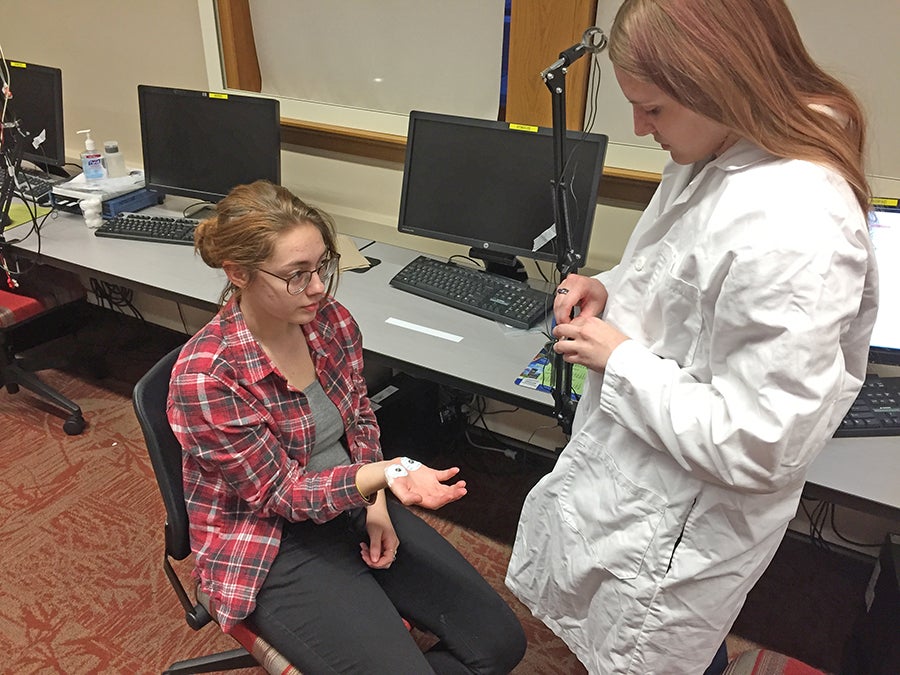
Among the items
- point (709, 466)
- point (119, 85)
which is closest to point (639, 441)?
point (709, 466)

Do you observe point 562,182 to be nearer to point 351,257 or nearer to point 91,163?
point 351,257

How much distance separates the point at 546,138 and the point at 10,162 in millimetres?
1605

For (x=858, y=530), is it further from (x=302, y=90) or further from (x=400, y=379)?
(x=302, y=90)

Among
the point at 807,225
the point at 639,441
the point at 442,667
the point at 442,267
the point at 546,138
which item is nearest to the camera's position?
the point at 807,225

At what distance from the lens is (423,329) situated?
165 cm

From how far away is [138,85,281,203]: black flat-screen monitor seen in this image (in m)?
2.09

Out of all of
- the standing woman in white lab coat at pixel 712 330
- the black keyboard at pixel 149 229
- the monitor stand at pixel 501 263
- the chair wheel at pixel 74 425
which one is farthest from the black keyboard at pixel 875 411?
the chair wheel at pixel 74 425

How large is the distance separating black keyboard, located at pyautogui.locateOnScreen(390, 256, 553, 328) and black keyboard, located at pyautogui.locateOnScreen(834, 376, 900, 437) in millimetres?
714

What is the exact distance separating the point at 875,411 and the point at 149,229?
6.81 feet

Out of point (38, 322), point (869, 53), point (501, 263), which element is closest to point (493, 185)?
point (501, 263)

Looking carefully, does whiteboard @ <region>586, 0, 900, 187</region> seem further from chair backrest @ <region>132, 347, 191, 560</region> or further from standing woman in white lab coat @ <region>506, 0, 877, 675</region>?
chair backrest @ <region>132, 347, 191, 560</region>

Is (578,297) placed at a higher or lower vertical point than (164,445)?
higher

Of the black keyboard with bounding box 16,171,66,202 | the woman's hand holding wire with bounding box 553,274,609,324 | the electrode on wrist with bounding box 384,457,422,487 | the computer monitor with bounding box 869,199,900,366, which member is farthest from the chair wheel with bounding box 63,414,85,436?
the computer monitor with bounding box 869,199,900,366

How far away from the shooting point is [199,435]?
112cm
